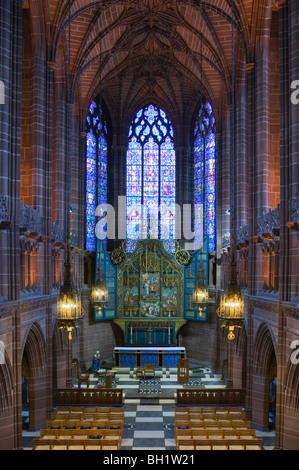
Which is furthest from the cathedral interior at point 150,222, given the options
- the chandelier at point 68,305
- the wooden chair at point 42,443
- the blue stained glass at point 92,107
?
the blue stained glass at point 92,107

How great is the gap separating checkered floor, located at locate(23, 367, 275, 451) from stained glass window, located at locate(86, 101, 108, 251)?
9.11 metres

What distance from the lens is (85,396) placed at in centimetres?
2006

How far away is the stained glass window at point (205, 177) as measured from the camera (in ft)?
99.2

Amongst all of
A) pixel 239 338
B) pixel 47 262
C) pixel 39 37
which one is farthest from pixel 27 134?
pixel 239 338

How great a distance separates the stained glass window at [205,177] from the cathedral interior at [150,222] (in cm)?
13

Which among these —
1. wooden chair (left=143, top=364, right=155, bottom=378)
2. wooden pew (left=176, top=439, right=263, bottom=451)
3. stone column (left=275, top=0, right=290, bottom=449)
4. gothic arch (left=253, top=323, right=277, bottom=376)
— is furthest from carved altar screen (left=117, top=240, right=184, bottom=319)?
wooden pew (left=176, top=439, right=263, bottom=451)

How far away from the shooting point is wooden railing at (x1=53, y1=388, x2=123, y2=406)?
20.0 meters

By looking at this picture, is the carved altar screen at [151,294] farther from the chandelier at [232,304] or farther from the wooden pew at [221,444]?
the wooden pew at [221,444]

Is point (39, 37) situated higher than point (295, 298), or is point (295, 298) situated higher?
point (39, 37)

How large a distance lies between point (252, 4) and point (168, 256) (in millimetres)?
14413

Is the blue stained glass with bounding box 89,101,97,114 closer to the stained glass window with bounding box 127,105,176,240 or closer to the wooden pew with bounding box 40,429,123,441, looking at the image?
the stained glass window with bounding box 127,105,176,240

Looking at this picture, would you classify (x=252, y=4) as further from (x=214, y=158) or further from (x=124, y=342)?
(x=124, y=342)

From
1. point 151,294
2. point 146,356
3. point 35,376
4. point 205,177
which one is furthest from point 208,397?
point 205,177

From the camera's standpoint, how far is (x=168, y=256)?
29.0 meters
